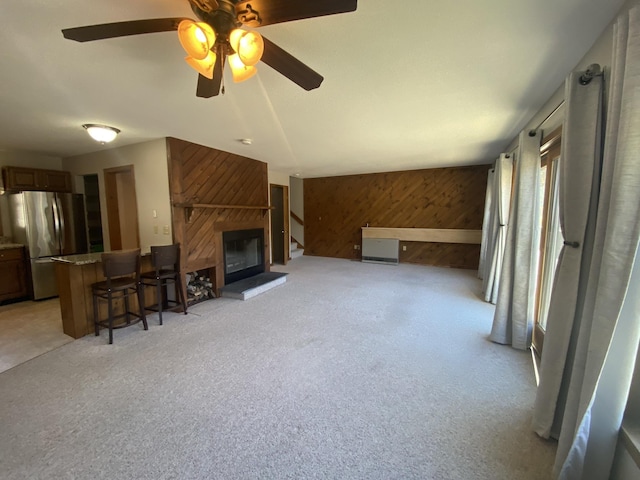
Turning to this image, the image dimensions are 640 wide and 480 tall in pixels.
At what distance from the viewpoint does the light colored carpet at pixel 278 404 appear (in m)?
1.42

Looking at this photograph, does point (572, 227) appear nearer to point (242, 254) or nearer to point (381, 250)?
point (242, 254)

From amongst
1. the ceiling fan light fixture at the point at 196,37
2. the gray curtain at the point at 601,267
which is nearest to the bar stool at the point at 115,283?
the ceiling fan light fixture at the point at 196,37

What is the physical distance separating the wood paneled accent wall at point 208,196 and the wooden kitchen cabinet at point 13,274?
8.69 ft

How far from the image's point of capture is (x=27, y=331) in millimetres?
3027

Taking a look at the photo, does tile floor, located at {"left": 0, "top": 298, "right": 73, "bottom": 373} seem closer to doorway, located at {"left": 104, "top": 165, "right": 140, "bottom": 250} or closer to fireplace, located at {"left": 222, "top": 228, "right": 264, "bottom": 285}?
doorway, located at {"left": 104, "top": 165, "right": 140, "bottom": 250}

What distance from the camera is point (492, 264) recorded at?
3863mm

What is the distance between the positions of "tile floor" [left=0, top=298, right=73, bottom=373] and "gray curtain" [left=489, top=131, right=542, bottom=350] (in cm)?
465

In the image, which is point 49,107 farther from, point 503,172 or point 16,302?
point 503,172

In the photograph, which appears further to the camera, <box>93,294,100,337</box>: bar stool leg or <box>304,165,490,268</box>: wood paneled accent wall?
<box>304,165,490,268</box>: wood paneled accent wall

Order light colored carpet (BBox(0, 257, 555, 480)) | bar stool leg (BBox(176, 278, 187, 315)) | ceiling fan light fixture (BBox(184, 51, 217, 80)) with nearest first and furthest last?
ceiling fan light fixture (BBox(184, 51, 217, 80)) < light colored carpet (BBox(0, 257, 555, 480)) < bar stool leg (BBox(176, 278, 187, 315))

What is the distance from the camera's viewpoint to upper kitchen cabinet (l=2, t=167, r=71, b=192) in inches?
159

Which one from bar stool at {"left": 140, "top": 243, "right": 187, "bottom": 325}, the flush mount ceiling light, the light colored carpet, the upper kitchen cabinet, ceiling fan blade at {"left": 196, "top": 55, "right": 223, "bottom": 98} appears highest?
the flush mount ceiling light

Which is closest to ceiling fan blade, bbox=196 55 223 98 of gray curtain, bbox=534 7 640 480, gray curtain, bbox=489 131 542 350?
gray curtain, bbox=534 7 640 480

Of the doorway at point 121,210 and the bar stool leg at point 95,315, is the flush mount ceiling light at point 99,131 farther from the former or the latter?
the bar stool leg at point 95,315
